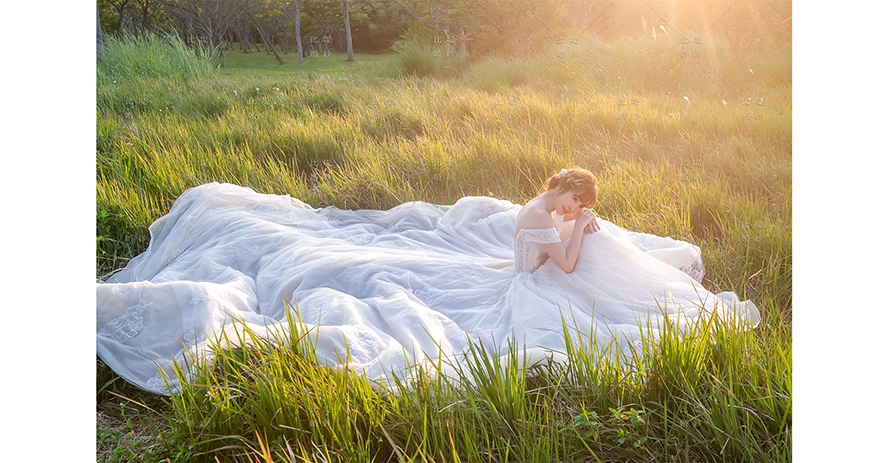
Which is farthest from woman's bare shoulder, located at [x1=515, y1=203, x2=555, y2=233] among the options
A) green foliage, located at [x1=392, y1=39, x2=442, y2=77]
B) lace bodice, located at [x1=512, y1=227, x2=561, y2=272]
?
green foliage, located at [x1=392, y1=39, x2=442, y2=77]

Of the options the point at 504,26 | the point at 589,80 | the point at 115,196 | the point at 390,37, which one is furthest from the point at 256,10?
the point at 115,196

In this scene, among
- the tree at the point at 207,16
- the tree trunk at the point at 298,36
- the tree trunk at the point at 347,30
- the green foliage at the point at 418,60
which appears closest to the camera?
the green foliage at the point at 418,60

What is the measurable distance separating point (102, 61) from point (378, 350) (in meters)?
10.4

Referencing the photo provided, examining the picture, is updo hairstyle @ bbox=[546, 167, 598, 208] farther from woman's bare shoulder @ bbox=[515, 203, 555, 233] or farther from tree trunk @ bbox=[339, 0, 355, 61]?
tree trunk @ bbox=[339, 0, 355, 61]

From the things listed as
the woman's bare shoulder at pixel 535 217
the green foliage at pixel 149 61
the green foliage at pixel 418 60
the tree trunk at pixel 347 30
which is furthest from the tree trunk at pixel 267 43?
the woman's bare shoulder at pixel 535 217

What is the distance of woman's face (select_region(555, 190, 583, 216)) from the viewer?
264 cm

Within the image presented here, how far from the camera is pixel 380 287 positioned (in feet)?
9.28

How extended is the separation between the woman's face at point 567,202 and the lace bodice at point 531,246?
136mm

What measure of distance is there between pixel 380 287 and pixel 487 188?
6.67 feet

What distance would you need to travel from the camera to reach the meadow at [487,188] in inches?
60.7

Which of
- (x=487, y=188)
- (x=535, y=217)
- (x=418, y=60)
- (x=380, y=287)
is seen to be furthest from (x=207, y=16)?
(x=535, y=217)

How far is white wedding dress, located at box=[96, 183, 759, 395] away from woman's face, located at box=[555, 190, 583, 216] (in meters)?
0.16

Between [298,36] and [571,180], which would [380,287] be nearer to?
[571,180]

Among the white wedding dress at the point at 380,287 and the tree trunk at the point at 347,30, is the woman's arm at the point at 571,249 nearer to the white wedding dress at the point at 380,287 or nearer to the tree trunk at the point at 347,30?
the white wedding dress at the point at 380,287
